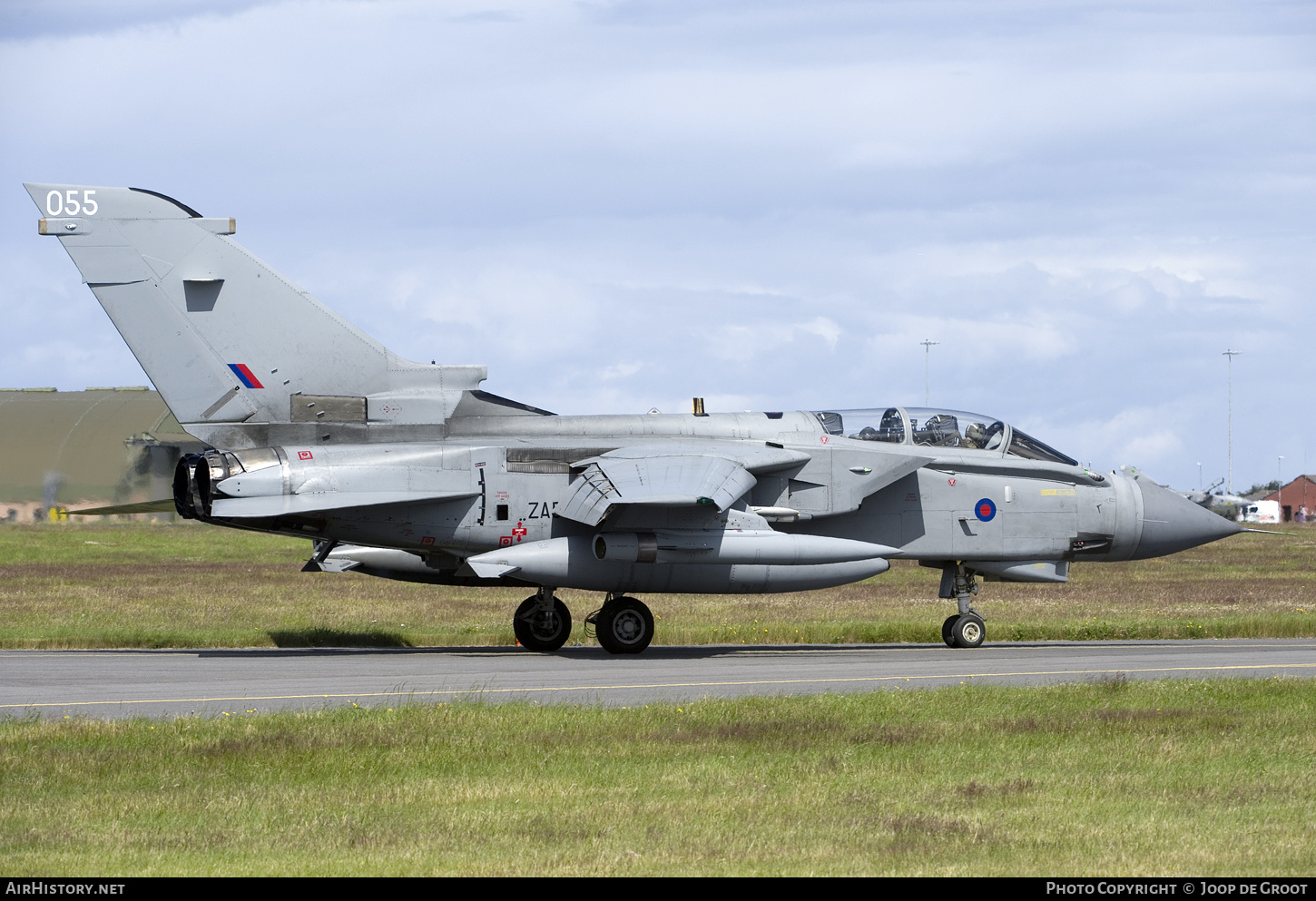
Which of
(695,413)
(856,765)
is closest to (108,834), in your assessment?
(856,765)

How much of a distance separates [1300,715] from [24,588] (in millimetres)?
30128

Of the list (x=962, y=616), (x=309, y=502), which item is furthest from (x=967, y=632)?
(x=309, y=502)

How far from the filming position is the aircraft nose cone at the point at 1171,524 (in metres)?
22.5

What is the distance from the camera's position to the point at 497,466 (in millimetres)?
20141

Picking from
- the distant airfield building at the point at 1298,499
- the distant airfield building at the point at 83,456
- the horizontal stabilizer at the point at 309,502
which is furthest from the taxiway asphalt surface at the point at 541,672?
the distant airfield building at the point at 1298,499

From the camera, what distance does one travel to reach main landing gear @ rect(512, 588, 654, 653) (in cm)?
2056

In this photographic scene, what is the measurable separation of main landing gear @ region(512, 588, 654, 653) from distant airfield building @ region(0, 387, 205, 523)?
1548 inches

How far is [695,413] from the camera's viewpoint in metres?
21.8

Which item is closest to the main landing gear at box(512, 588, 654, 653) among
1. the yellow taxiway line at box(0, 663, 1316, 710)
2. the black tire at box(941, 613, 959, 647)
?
the yellow taxiway line at box(0, 663, 1316, 710)

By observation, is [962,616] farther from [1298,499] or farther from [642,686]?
[1298,499]

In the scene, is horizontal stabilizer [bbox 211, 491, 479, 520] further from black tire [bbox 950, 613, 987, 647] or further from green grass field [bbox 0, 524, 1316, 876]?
black tire [bbox 950, 613, 987, 647]

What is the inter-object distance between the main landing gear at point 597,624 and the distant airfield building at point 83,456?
129 feet

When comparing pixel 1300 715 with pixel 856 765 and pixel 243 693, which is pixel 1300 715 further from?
pixel 243 693

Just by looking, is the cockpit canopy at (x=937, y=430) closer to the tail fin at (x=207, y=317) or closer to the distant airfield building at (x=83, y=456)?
the tail fin at (x=207, y=317)
